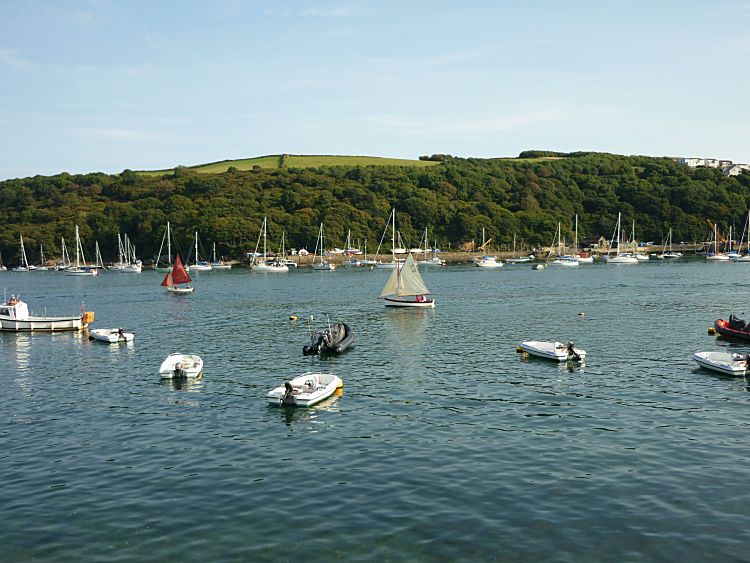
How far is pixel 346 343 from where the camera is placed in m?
66.3

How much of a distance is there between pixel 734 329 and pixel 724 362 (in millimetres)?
19772

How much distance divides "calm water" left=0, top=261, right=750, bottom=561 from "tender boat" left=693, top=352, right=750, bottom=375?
1058 millimetres

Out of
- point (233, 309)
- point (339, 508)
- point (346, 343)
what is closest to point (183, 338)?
point (346, 343)

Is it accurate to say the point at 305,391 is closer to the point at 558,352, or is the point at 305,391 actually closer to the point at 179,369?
the point at 179,369

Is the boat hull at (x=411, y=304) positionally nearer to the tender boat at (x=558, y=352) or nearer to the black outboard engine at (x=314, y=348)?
the black outboard engine at (x=314, y=348)

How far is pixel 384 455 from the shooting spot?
34281 millimetres

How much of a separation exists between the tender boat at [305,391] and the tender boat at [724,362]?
27252 millimetres

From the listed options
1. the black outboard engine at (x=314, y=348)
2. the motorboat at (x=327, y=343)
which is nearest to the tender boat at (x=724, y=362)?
the motorboat at (x=327, y=343)

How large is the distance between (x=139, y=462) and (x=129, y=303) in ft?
315

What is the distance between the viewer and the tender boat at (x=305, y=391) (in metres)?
43.4

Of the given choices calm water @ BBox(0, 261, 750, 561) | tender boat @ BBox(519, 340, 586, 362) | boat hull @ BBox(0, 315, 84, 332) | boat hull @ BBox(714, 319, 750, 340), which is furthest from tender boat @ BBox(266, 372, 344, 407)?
boat hull @ BBox(0, 315, 84, 332)

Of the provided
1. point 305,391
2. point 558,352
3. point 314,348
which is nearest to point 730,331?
point 558,352

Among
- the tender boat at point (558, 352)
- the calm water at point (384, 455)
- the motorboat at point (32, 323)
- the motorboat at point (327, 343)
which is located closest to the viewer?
the calm water at point (384, 455)

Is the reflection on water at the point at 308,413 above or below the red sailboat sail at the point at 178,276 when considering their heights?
below
